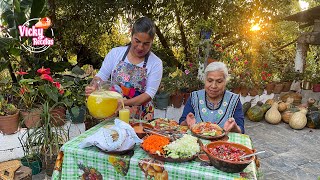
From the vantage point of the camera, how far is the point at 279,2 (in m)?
6.02

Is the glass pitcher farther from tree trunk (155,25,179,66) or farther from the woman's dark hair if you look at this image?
tree trunk (155,25,179,66)

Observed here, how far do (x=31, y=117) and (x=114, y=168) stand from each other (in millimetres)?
1918

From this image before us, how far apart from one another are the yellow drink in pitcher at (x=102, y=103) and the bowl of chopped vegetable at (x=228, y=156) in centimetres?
72

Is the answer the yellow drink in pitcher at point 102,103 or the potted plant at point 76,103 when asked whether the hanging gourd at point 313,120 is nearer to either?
the potted plant at point 76,103

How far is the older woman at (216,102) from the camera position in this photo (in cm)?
259

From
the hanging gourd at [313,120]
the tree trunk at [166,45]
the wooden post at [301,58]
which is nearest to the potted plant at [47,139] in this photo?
the hanging gourd at [313,120]

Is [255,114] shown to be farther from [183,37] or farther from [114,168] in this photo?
[114,168]

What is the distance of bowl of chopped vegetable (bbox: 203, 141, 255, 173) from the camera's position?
5.43 ft

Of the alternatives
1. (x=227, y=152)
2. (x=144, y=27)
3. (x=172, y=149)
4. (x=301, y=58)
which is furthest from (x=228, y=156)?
(x=301, y=58)

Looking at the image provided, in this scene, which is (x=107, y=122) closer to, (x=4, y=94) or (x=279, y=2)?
(x=4, y=94)

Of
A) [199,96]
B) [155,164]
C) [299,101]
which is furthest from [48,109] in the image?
[299,101]

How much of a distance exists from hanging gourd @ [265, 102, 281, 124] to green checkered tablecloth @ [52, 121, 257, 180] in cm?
396

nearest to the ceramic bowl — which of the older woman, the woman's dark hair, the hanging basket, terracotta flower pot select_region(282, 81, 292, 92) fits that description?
the older woman

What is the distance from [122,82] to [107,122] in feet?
1.44
